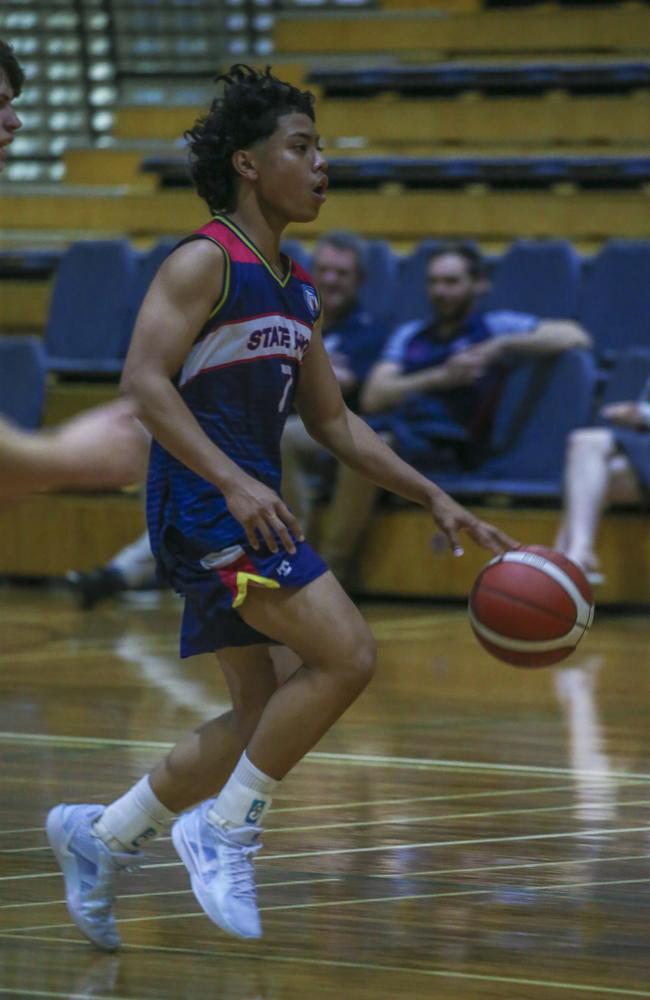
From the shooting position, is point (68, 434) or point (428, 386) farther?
point (428, 386)

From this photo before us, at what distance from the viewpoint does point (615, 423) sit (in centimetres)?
660

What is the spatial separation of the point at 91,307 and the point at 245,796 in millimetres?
5768

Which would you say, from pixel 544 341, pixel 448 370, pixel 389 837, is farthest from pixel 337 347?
pixel 389 837

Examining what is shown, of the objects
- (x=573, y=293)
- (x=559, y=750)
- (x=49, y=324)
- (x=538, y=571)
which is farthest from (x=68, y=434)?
(x=49, y=324)

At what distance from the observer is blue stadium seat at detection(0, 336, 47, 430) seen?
24.8ft

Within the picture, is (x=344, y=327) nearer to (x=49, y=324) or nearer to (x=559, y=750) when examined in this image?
(x=49, y=324)

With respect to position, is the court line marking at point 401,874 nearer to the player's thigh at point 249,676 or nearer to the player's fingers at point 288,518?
the player's thigh at point 249,676

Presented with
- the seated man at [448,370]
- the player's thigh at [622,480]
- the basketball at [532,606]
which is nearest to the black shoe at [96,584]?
the seated man at [448,370]

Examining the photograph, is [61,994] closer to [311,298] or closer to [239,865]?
[239,865]

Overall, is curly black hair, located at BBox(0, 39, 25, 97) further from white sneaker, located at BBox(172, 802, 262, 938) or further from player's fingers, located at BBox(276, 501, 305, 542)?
white sneaker, located at BBox(172, 802, 262, 938)

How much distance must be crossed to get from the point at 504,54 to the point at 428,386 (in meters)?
3.81

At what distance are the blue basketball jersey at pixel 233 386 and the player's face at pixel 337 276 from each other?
4128mm

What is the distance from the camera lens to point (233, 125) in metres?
2.82

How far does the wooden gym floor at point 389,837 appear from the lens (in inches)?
95.3
